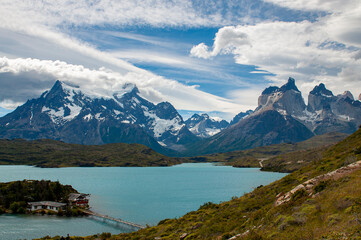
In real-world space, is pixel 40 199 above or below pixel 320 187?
below

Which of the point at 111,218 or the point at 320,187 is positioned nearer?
the point at 320,187

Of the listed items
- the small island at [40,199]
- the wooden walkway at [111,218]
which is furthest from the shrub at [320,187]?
the small island at [40,199]

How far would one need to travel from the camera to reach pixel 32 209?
115 m

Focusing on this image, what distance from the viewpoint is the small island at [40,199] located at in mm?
113312

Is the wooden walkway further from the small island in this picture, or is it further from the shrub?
the shrub

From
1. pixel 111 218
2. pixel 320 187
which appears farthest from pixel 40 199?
pixel 320 187

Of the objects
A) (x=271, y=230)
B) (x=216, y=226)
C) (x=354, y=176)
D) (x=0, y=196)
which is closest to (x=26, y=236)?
(x=0, y=196)

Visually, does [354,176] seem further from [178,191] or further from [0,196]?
[178,191]

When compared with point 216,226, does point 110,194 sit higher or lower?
lower

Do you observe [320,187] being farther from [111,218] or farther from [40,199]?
[40,199]

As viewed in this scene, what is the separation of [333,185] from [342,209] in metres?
6.59

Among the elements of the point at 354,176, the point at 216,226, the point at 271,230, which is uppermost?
the point at 354,176

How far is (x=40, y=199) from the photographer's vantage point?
12725 centimetres

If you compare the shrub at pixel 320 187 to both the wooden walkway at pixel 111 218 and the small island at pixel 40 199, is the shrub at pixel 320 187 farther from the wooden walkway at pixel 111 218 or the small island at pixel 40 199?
the small island at pixel 40 199
